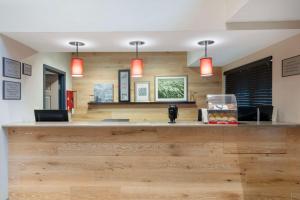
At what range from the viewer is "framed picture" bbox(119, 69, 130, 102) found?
516 cm

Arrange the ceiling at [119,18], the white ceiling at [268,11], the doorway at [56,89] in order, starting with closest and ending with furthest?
the white ceiling at [268,11], the ceiling at [119,18], the doorway at [56,89]

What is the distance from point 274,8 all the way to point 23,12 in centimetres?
263

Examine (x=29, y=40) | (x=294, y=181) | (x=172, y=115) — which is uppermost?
(x=29, y=40)

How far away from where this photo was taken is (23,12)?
2.60m

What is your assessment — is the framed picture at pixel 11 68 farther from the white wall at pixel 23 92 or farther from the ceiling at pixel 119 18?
the ceiling at pixel 119 18

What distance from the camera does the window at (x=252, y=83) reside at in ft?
11.1

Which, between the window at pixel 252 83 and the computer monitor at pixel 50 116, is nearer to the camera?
the computer monitor at pixel 50 116

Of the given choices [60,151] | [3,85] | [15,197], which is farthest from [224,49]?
[15,197]

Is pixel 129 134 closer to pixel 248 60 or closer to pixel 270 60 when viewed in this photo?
pixel 270 60

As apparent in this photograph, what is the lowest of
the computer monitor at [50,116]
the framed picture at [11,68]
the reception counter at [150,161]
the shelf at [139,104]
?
the reception counter at [150,161]

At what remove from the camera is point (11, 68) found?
2.85 m

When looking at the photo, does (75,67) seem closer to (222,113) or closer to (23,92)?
(23,92)

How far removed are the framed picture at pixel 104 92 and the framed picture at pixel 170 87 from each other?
40.4 inches

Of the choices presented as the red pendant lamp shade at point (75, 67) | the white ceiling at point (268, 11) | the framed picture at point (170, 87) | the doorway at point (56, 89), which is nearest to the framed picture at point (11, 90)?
the red pendant lamp shade at point (75, 67)
